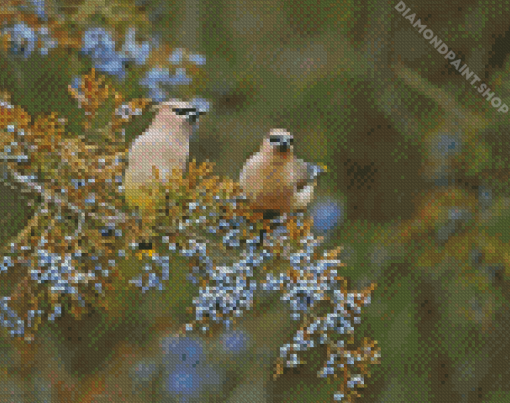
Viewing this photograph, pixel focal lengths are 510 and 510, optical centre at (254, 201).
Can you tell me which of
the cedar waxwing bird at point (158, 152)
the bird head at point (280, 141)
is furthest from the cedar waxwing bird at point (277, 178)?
the cedar waxwing bird at point (158, 152)

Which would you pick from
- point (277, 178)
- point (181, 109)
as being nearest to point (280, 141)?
point (277, 178)

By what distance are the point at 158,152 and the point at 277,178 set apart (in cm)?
20

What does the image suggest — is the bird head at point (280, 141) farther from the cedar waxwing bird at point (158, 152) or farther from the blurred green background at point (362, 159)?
the cedar waxwing bird at point (158, 152)

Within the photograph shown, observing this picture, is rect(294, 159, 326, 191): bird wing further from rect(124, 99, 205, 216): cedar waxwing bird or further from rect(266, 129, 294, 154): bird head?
rect(124, 99, 205, 216): cedar waxwing bird

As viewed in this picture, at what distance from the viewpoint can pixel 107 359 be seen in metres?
0.83

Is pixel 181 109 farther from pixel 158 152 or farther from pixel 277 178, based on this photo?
pixel 277 178

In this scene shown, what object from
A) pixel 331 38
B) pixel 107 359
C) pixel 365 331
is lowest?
pixel 365 331

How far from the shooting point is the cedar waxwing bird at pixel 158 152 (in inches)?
31.9

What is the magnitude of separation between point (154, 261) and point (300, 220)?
0.82 feet

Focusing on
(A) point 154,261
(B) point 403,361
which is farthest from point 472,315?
(A) point 154,261

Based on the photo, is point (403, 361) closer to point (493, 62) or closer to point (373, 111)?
point (373, 111)

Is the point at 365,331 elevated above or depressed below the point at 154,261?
below

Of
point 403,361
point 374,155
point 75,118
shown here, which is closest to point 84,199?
point 75,118

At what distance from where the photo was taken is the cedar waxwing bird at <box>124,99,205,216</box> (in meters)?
0.81
